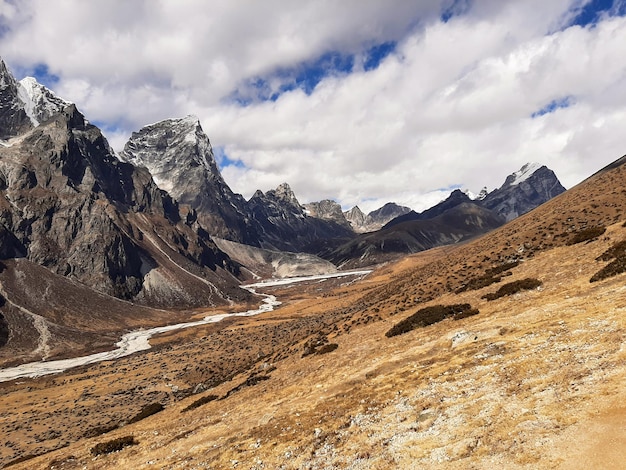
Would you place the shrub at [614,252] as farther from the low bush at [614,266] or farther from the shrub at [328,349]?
the shrub at [328,349]

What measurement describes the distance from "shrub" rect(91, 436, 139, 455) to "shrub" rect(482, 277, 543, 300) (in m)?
26.9

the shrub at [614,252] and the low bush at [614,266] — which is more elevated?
the shrub at [614,252]

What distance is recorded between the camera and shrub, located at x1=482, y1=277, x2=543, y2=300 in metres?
29.6

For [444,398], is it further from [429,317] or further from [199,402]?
[199,402]

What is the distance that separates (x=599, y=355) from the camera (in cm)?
1374

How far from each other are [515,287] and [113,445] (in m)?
29.4

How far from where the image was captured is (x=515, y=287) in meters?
30.5

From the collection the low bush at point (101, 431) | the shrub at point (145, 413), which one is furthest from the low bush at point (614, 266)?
the low bush at point (101, 431)

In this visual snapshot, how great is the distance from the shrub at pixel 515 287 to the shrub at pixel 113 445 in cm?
2691

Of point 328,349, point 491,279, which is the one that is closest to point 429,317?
point 328,349

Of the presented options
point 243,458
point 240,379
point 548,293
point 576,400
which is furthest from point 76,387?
point 576,400

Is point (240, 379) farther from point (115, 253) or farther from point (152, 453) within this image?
point (115, 253)

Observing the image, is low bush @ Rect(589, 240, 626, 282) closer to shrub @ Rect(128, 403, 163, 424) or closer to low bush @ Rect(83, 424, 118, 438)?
shrub @ Rect(128, 403, 163, 424)

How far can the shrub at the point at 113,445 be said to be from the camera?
79.9 feet
